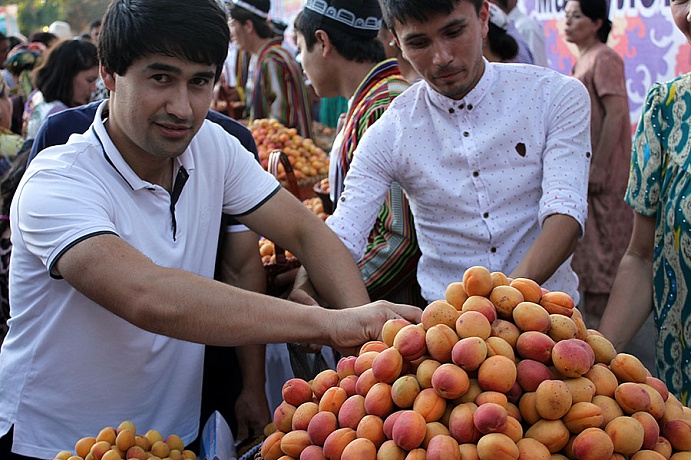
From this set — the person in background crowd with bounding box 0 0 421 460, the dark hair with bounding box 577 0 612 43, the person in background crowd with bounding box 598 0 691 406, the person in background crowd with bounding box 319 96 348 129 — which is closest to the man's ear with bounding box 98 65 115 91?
the person in background crowd with bounding box 0 0 421 460

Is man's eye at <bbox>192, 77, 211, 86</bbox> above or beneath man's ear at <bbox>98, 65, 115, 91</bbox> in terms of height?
above

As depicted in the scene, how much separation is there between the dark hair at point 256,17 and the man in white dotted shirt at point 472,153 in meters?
4.11

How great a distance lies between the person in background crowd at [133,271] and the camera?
135 centimetres

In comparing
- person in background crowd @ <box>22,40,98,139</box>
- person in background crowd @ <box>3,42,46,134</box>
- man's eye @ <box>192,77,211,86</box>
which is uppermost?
man's eye @ <box>192,77,211,86</box>

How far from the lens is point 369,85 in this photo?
2.61 meters

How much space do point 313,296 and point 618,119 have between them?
9.85 ft

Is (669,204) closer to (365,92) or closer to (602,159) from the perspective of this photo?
(365,92)

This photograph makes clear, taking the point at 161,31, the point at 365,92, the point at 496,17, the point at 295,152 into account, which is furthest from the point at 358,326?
the point at 295,152

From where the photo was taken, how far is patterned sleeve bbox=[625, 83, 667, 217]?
1.77 m

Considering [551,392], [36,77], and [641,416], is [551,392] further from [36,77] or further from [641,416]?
[36,77]

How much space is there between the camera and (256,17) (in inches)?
231

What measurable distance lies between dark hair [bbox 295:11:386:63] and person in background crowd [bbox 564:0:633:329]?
196 cm

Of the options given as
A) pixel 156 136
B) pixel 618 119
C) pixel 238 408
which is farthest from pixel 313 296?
pixel 618 119

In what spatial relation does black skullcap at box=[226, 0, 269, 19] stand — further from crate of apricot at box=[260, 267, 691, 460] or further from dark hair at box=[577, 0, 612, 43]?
crate of apricot at box=[260, 267, 691, 460]
